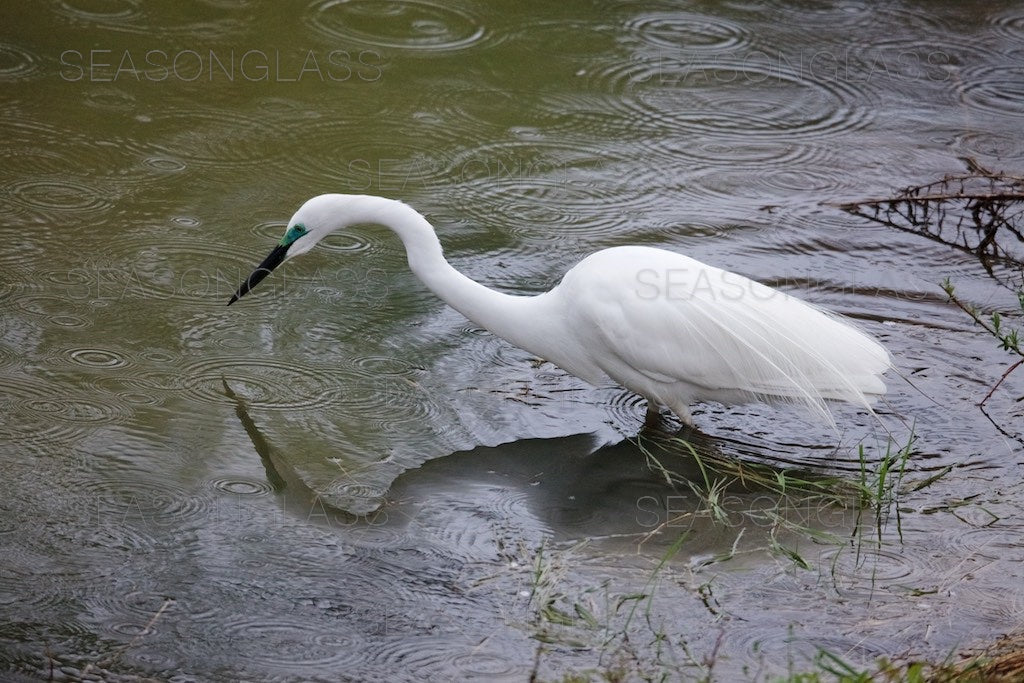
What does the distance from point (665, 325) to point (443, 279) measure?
32.3 inches

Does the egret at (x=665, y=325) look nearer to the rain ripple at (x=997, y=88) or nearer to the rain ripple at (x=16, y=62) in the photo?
the rain ripple at (x=16, y=62)

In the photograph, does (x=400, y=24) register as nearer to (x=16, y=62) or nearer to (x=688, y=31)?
(x=688, y=31)

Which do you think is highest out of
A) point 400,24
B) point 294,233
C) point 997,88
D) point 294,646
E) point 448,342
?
point 997,88

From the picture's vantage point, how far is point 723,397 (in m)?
4.37

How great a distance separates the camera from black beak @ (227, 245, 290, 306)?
4.32m

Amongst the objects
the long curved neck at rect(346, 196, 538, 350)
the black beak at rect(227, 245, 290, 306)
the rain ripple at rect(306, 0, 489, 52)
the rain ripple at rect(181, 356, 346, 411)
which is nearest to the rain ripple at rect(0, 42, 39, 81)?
the rain ripple at rect(306, 0, 489, 52)

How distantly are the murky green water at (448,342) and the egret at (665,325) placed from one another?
0.24 meters

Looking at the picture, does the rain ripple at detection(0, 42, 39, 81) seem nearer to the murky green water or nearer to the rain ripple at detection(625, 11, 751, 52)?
the murky green water

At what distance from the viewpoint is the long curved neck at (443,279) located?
14.1ft

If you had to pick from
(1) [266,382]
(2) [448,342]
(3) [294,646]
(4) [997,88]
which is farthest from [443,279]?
(4) [997,88]

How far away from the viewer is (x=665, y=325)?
4.20 meters

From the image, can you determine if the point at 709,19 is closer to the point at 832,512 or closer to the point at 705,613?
the point at 832,512

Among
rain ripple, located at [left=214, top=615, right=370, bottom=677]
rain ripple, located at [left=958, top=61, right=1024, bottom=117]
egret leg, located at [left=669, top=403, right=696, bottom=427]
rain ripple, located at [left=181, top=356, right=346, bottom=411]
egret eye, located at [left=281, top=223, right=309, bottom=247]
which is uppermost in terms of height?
rain ripple, located at [left=958, top=61, right=1024, bottom=117]

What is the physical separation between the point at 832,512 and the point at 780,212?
2.29 meters
